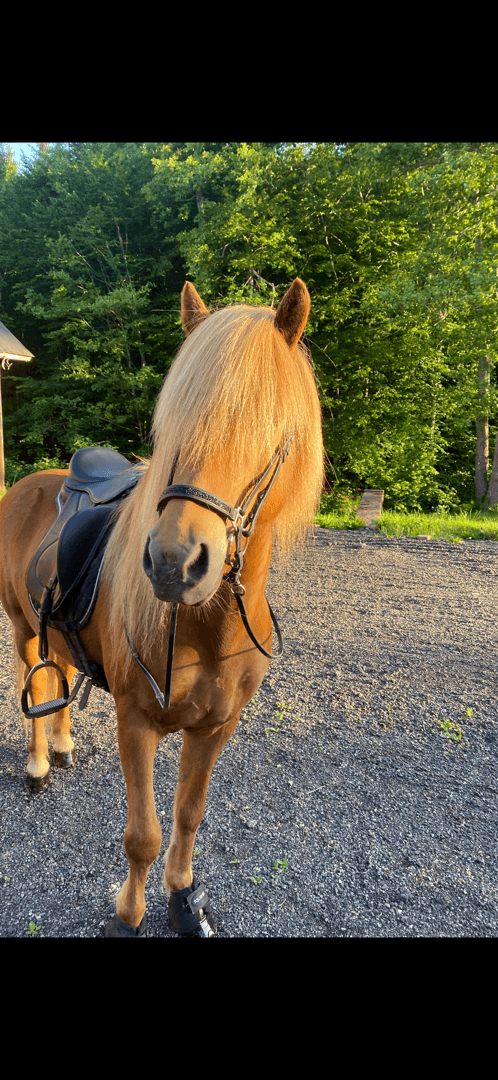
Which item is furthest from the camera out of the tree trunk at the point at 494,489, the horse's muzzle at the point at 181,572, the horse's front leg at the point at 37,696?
the tree trunk at the point at 494,489

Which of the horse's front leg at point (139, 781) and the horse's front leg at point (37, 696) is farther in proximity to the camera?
the horse's front leg at point (37, 696)

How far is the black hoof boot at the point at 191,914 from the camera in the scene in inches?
75.0

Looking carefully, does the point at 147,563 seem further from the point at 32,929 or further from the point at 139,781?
the point at 32,929

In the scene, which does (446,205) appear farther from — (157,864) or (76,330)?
(157,864)

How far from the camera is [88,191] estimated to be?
53.9 ft

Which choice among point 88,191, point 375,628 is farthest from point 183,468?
point 88,191

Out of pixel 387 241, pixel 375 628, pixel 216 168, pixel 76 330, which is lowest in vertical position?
pixel 375 628

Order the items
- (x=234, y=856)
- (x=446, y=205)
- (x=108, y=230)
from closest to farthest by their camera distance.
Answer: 1. (x=234, y=856)
2. (x=446, y=205)
3. (x=108, y=230)

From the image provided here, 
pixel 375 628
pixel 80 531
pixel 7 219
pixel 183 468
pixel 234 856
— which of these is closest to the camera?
pixel 183 468

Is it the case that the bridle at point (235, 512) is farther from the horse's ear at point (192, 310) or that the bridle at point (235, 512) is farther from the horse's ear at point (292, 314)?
the horse's ear at point (192, 310)

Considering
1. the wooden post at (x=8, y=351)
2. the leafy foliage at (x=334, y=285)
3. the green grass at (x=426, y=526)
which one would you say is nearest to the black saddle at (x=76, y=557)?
the leafy foliage at (x=334, y=285)

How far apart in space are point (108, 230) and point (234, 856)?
58.8 ft

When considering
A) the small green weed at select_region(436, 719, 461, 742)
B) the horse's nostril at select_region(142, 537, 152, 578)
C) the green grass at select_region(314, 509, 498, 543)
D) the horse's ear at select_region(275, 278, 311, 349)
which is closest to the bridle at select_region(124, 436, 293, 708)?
the horse's nostril at select_region(142, 537, 152, 578)

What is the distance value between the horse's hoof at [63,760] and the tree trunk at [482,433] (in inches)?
466
